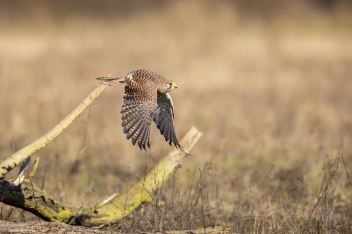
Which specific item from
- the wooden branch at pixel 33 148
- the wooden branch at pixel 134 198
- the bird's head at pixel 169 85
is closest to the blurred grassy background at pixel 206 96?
the wooden branch at pixel 134 198

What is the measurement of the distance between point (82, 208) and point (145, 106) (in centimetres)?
83

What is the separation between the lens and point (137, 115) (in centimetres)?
421

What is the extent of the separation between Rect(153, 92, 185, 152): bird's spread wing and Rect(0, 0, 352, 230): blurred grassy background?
317mm

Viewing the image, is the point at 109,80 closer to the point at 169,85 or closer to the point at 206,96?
the point at 169,85

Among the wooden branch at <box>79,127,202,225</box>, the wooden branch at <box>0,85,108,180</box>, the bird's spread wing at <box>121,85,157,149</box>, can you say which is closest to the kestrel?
the bird's spread wing at <box>121,85,157,149</box>

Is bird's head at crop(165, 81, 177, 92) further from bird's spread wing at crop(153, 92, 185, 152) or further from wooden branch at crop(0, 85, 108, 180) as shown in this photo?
wooden branch at crop(0, 85, 108, 180)

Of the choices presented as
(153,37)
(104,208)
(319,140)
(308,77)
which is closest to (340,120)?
(319,140)

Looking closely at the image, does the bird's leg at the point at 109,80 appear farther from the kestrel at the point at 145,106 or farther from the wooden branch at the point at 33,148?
the wooden branch at the point at 33,148

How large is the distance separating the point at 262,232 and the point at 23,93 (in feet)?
21.0

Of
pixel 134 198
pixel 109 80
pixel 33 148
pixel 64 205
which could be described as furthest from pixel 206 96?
pixel 33 148

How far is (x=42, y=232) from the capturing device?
3342 mm

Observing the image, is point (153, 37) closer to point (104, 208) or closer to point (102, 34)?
point (102, 34)

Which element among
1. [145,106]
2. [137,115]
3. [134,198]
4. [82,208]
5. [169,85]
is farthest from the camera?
[169,85]

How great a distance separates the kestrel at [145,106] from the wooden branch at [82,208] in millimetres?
218
